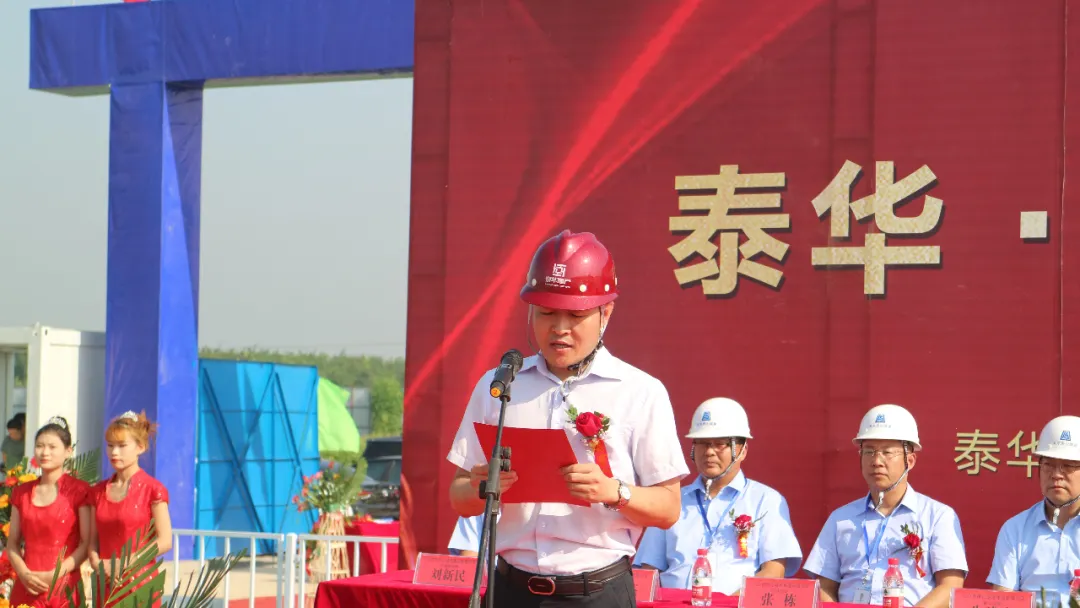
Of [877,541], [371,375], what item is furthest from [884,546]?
[371,375]

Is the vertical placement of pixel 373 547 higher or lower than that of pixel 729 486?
lower

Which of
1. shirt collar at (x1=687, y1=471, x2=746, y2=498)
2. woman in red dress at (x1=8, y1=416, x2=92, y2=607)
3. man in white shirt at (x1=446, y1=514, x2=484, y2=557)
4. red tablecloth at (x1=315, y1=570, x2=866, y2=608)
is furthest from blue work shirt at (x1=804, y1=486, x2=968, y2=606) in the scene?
woman in red dress at (x1=8, y1=416, x2=92, y2=607)

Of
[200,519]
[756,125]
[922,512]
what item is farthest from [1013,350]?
[200,519]

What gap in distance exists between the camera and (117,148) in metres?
7.96

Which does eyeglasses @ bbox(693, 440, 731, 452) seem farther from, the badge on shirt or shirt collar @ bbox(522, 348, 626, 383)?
shirt collar @ bbox(522, 348, 626, 383)

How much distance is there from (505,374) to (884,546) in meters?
2.36

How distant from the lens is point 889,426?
429 centimetres

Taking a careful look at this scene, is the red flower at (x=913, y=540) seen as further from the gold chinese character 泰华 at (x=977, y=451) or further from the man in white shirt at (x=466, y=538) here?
the man in white shirt at (x=466, y=538)

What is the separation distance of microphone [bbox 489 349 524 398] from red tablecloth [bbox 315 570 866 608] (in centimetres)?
148

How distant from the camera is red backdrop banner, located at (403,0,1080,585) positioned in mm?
4648

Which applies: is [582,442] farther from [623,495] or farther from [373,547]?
[373,547]

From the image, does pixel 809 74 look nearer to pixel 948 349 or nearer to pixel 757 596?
pixel 948 349

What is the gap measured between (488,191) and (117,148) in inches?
139

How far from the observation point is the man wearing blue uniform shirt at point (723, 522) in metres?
4.32
